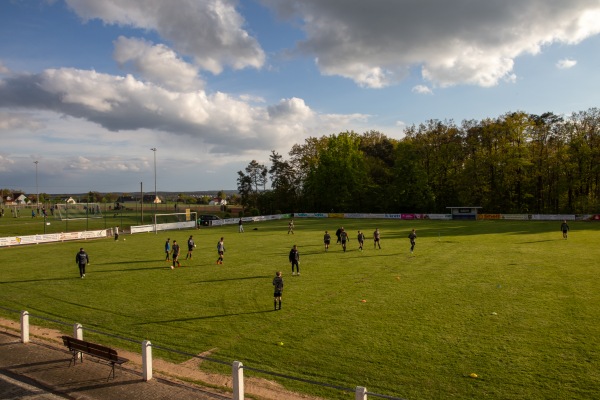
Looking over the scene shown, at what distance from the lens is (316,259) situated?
2564 cm

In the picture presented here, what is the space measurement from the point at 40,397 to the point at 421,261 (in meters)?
20.5

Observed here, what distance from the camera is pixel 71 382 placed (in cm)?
897

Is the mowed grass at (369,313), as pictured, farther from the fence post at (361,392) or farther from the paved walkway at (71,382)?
the fence post at (361,392)

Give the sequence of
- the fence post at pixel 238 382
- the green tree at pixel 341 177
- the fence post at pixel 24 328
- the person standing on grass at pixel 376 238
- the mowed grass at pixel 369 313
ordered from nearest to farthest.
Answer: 1. the fence post at pixel 238 382
2. the mowed grass at pixel 369 313
3. the fence post at pixel 24 328
4. the person standing on grass at pixel 376 238
5. the green tree at pixel 341 177

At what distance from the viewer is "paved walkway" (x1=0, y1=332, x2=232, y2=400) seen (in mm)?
8352

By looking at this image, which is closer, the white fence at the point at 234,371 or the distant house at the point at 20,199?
the white fence at the point at 234,371

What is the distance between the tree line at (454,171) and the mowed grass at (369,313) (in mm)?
42823

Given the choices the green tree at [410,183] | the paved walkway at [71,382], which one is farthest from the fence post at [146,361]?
the green tree at [410,183]

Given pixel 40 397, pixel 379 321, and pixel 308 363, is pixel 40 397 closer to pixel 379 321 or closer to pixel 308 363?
pixel 308 363

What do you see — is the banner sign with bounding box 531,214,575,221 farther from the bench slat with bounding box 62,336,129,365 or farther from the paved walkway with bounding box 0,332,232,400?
the bench slat with bounding box 62,336,129,365

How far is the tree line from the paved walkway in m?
66.4

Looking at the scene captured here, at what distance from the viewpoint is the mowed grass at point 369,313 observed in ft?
30.0

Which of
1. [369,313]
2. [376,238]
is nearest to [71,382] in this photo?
[369,313]

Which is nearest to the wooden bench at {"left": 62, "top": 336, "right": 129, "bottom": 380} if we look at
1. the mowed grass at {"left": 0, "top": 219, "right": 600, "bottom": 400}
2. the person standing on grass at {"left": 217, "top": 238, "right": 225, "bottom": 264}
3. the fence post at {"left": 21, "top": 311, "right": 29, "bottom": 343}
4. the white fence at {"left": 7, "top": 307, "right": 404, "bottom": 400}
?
the white fence at {"left": 7, "top": 307, "right": 404, "bottom": 400}
